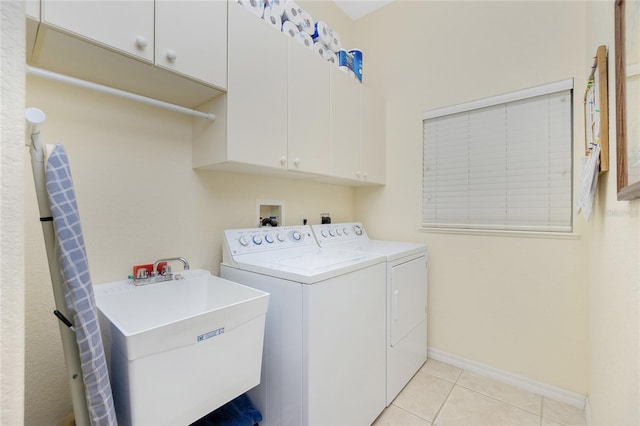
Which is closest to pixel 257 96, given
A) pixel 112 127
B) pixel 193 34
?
pixel 193 34

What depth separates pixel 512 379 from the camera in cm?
197

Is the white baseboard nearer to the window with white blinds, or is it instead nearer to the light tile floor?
the light tile floor

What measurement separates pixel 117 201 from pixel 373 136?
189 cm

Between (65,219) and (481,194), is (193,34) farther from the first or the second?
(481,194)

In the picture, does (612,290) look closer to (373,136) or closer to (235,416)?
(235,416)

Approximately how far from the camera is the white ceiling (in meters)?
2.59

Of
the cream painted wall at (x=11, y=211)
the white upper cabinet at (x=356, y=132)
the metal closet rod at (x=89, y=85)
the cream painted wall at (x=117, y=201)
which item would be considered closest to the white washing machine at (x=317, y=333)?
the cream painted wall at (x=117, y=201)

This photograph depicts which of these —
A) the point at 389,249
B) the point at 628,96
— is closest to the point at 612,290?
the point at 628,96

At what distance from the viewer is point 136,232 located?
1.42 meters

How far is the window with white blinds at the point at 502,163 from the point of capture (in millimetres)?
1829

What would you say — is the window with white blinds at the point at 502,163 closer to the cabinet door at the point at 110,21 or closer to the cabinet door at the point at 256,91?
the cabinet door at the point at 256,91

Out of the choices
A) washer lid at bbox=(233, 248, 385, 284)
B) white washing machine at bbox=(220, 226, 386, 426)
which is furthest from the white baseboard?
washer lid at bbox=(233, 248, 385, 284)

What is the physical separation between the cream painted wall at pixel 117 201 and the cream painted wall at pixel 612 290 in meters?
1.77

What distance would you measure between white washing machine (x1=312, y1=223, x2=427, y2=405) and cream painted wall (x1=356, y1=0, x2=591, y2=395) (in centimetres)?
23
